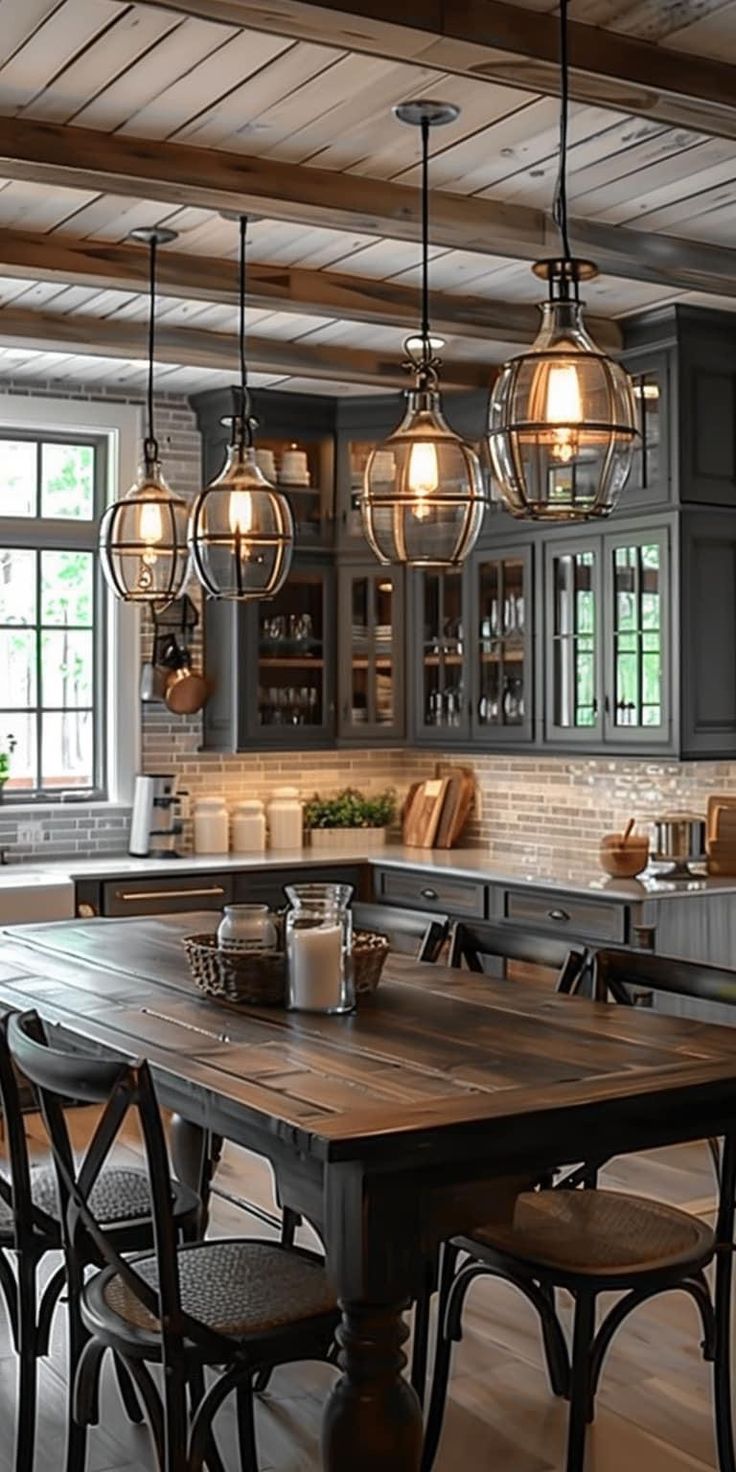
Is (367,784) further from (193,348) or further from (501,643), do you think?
(193,348)

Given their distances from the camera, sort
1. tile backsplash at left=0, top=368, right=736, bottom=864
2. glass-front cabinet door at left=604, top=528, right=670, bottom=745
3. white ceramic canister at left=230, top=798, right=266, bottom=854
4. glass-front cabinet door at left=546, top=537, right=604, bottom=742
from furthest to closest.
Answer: white ceramic canister at left=230, top=798, right=266, bottom=854
tile backsplash at left=0, top=368, right=736, bottom=864
glass-front cabinet door at left=546, top=537, right=604, bottom=742
glass-front cabinet door at left=604, top=528, right=670, bottom=745

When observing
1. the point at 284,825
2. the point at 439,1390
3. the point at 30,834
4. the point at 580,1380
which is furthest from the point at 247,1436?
the point at 284,825

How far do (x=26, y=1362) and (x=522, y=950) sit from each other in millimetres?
1514

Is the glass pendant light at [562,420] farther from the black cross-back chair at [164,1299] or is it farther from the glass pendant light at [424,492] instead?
the black cross-back chair at [164,1299]

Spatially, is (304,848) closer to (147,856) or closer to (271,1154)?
(147,856)

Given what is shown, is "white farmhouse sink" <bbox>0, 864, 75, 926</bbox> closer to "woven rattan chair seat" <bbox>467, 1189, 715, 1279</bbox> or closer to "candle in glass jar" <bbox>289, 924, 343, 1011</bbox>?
"candle in glass jar" <bbox>289, 924, 343, 1011</bbox>

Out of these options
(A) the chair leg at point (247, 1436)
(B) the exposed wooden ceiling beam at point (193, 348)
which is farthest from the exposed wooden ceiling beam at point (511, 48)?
(B) the exposed wooden ceiling beam at point (193, 348)

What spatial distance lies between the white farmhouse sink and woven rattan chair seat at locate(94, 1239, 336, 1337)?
313cm

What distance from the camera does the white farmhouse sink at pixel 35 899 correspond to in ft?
19.9

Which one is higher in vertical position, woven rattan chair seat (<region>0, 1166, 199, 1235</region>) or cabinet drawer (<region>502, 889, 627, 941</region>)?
cabinet drawer (<region>502, 889, 627, 941</region>)

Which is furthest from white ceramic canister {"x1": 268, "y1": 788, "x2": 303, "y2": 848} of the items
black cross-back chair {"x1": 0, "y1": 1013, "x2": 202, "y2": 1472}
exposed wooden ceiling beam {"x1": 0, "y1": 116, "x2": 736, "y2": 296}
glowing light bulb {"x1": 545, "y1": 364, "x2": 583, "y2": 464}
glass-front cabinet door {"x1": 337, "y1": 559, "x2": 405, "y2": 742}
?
glowing light bulb {"x1": 545, "y1": 364, "x2": 583, "y2": 464}

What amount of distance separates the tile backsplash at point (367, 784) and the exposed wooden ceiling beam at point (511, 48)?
334 cm

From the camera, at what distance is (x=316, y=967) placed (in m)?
3.40

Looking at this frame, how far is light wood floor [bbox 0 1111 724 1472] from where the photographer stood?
132 inches
